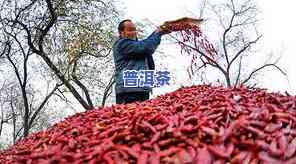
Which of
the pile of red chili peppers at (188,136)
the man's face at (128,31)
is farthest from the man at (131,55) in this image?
the pile of red chili peppers at (188,136)

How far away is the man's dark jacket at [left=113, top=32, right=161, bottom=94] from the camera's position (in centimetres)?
702

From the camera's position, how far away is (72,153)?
3879 mm

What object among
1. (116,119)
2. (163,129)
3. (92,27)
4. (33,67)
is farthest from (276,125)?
(33,67)

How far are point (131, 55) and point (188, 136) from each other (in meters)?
3.39

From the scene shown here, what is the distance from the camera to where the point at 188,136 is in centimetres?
386

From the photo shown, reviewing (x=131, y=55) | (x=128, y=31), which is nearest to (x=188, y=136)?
(x=131, y=55)

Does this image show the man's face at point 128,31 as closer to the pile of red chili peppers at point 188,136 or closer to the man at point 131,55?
the man at point 131,55

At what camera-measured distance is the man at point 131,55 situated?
7.03m

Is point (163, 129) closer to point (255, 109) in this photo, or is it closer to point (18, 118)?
point (255, 109)

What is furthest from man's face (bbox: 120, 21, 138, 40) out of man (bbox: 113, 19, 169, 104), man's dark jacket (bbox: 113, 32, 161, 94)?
man's dark jacket (bbox: 113, 32, 161, 94)

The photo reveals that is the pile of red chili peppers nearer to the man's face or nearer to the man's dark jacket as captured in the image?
the man's dark jacket

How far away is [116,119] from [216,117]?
856mm

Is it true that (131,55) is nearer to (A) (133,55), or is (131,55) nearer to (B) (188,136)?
(A) (133,55)

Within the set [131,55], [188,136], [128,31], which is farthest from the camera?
[128,31]
